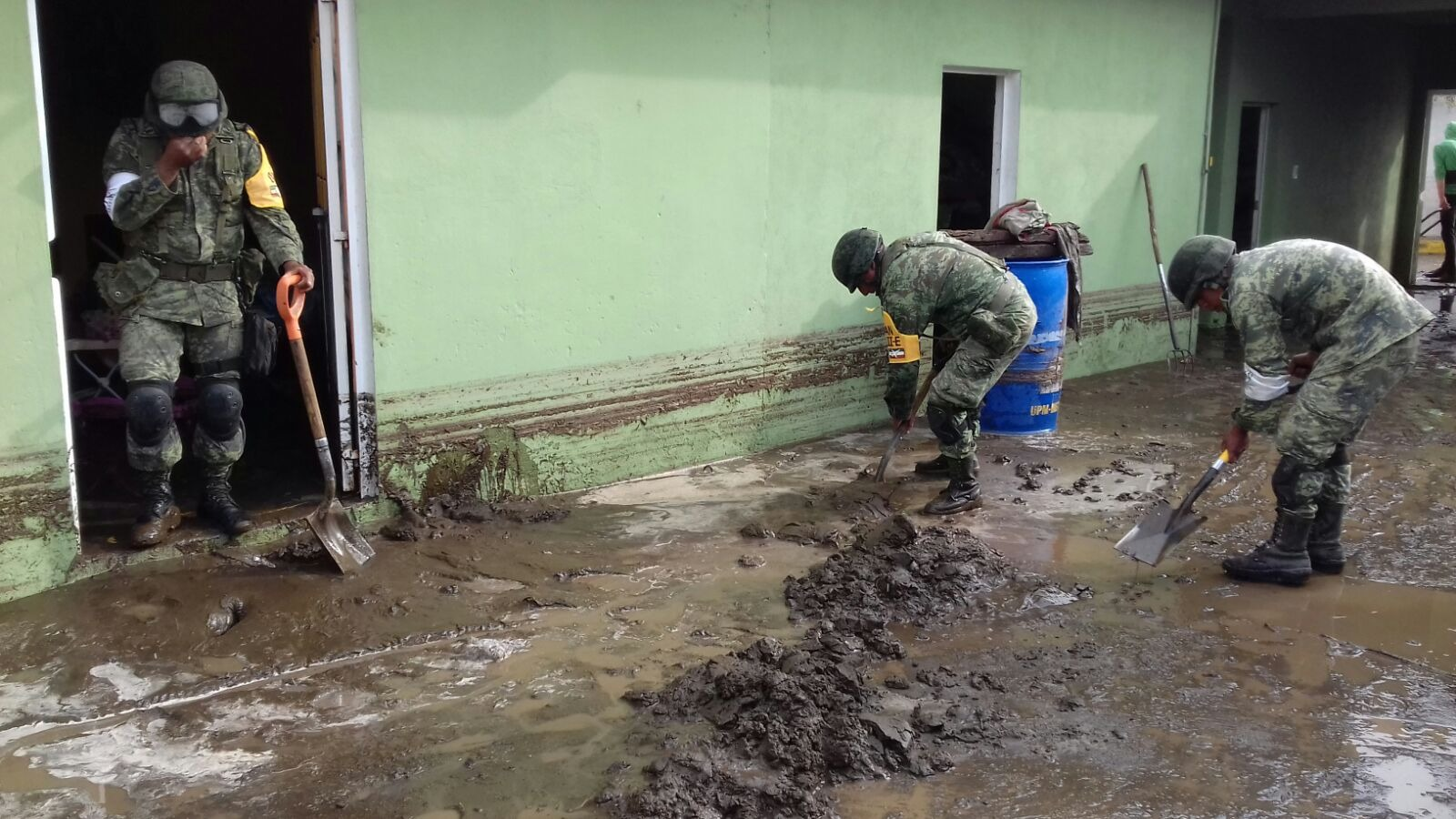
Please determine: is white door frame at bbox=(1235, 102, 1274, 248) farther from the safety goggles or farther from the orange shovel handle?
the safety goggles

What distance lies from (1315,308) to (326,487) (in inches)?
157

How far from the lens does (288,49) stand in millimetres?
7645

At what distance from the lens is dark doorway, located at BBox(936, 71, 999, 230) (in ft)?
32.8

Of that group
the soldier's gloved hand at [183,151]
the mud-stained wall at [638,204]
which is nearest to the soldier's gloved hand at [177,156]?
the soldier's gloved hand at [183,151]

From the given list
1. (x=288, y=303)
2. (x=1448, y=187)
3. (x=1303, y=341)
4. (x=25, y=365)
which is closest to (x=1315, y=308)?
(x=1303, y=341)

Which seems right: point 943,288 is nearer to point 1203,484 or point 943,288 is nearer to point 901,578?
point 1203,484

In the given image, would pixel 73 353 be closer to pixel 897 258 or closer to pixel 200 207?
pixel 200 207

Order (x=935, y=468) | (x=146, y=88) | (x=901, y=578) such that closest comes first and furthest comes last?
(x=901, y=578) < (x=935, y=468) < (x=146, y=88)

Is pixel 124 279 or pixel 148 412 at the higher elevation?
pixel 124 279

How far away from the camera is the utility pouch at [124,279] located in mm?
4785

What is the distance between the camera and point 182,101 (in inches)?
180

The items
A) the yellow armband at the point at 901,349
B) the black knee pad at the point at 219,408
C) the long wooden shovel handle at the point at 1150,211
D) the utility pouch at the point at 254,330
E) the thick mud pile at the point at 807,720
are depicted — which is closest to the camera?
the thick mud pile at the point at 807,720

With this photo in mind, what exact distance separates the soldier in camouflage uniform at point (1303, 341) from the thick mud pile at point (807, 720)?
152 centimetres

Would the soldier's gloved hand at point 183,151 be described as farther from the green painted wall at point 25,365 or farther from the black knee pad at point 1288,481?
the black knee pad at point 1288,481
